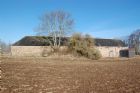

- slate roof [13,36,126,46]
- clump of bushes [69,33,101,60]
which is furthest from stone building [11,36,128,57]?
clump of bushes [69,33,101,60]

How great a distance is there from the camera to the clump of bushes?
161 feet

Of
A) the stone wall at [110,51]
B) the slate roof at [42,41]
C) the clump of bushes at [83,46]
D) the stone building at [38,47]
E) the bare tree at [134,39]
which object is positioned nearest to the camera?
the clump of bushes at [83,46]

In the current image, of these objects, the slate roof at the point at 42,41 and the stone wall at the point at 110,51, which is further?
the stone wall at the point at 110,51

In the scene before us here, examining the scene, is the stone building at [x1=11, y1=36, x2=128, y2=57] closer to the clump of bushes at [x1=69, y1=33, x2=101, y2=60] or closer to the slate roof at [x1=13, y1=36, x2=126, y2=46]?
the slate roof at [x1=13, y1=36, x2=126, y2=46]

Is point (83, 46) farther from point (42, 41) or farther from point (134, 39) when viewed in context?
point (134, 39)

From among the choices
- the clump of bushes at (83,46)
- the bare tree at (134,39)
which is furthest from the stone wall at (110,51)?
the bare tree at (134,39)

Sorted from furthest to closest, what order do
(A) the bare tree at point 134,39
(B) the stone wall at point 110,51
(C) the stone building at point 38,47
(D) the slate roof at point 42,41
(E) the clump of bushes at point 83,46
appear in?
(A) the bare tree at point 134,39, (B) the stone wall at point 110,51, (C) the stone building at point 38,47, (D) the slate roof at point 42,41, (E) the clump of bushes at point 83,46

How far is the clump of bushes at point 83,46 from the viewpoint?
4906cm

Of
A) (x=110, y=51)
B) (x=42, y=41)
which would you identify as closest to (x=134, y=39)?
(x=110, y=51)

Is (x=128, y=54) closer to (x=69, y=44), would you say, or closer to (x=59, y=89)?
(x=69, y=44)

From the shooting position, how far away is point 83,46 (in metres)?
50.2

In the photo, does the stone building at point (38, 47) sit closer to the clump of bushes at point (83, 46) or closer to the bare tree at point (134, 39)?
the clump of bushes at point (83, 46)

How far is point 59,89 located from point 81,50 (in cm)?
3906

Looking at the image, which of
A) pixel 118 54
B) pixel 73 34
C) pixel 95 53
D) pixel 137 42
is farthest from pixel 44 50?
pixel 137 42
